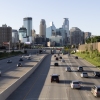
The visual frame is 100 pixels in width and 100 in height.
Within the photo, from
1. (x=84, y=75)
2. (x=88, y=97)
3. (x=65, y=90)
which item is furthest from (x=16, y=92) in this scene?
(x=84, y=75)

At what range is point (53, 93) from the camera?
34.9 metres

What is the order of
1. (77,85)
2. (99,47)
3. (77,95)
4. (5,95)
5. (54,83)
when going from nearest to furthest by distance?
1. (5,95)
2. (77,95)
3. (77,85)
4. (54,83)
5. (99,47)

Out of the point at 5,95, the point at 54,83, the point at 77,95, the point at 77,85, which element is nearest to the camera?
the point at 5,95

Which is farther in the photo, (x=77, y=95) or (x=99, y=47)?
(x=99, y=47)

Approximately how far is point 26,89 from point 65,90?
205 inches

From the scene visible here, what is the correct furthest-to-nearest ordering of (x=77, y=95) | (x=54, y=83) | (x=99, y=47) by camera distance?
(x=99, y=47) < (x=54, y=83) < (x=77, y=95)

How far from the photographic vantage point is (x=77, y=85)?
3856 centimetres

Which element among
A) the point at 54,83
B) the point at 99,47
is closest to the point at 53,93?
the point at 54,83

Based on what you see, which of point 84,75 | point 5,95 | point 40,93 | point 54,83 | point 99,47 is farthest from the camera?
point 99,47

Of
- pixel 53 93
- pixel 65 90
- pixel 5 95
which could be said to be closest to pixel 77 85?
pixel 65 90

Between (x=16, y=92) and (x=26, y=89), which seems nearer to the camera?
(x=16, y=92)

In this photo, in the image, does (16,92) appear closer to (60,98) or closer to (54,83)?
(60,98)

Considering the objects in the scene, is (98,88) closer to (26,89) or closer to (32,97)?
(32,97)

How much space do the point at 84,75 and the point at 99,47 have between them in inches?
2993
